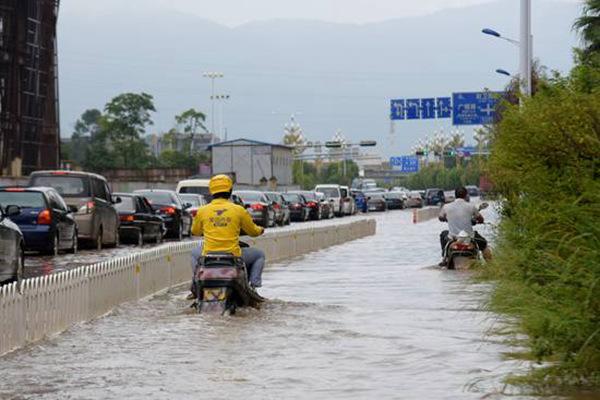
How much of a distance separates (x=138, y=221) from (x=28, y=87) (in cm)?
5941

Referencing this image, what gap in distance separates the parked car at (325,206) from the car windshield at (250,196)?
19.1 m

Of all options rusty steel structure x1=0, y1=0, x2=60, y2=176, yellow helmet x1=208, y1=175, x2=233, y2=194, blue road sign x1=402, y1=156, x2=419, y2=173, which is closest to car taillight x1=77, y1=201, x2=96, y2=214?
yellow helmet x1=208, y1=175, x2=233, y2=194

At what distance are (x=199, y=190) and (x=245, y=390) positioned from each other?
4638cm

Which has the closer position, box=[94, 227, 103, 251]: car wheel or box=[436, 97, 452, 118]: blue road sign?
box=[94, 227, 103, 251]: car wheel

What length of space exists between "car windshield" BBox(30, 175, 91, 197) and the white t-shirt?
11964 millimetres

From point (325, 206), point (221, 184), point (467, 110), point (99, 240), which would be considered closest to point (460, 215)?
point (221, 184)

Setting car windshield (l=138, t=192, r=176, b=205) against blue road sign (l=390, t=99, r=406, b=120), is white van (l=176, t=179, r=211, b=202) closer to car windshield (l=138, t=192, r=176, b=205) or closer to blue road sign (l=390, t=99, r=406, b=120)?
car windshield (l=138, t=192, r=176, b=205)

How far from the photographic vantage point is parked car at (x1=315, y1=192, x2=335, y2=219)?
7876 centimetres

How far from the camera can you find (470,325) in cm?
1667

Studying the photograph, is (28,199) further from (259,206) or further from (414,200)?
(414,200)

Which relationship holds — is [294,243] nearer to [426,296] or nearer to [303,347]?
[426,296]

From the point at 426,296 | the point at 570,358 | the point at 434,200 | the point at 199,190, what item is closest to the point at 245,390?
the point at 570,358

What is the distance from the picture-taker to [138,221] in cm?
4009

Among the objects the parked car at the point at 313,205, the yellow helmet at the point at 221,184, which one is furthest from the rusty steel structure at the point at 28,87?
the yellow helmet at the point at 221,184
